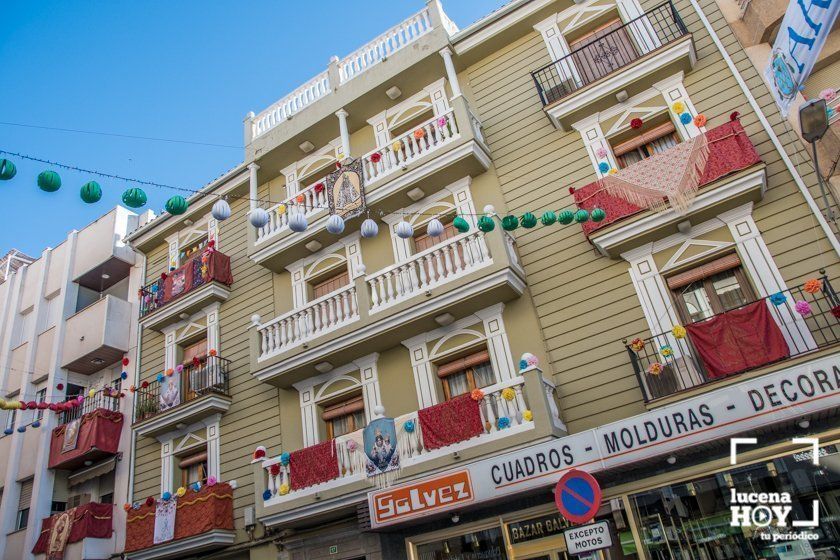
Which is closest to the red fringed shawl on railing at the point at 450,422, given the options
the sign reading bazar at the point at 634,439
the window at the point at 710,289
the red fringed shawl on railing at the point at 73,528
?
the sign reading bazar at the point at 634,439

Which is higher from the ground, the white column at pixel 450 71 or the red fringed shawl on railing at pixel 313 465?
the white column at pixel 450 71

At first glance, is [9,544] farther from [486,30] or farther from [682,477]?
[486,30]

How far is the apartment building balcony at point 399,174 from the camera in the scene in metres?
13.7

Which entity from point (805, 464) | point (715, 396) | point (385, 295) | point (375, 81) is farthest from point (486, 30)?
point (805, 464)

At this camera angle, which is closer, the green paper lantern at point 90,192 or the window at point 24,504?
the green paper lantern at point 90,192

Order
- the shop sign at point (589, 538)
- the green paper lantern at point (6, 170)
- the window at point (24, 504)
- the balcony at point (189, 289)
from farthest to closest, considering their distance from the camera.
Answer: the window at point (24, 504) → the balcony at point (189, 289) → the green paper lantern at point (6, 170) → the shop sign at point (589, 538)

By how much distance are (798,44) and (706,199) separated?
118 inches

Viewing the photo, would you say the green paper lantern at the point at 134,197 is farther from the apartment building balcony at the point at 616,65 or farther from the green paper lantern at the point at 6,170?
the apartment building balcony at the point at 616,65

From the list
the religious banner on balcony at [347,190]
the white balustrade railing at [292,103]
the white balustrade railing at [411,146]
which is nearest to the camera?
the white balustrade railing at [411,146]

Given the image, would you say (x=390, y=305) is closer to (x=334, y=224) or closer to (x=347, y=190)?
(x=334, y=224)

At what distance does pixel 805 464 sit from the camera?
29.0 ft

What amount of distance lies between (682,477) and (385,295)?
6.72 m

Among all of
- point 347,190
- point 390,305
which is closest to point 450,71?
point 347,190

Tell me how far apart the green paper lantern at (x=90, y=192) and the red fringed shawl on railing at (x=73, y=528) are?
10.2 metres
